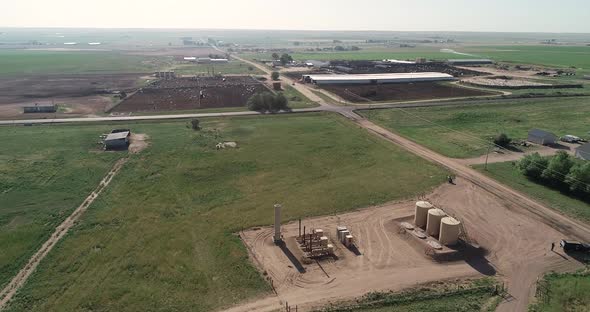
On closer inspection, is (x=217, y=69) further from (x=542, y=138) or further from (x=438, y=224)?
(x=438, y=224)

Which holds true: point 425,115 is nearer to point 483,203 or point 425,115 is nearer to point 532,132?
point 532,132

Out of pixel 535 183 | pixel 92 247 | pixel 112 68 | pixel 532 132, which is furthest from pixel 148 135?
pixel 112 68

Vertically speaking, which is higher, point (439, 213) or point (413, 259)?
point (439, 213)

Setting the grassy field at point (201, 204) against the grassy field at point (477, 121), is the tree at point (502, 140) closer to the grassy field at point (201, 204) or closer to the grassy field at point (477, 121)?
the grassy field at point (477, 121)

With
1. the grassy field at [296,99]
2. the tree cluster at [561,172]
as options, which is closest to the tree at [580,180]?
the tree cluster at [561,172]

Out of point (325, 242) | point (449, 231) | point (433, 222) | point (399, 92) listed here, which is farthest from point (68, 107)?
point (449, 231)

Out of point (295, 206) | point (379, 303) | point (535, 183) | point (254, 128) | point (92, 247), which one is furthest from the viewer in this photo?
point (254, 128)
